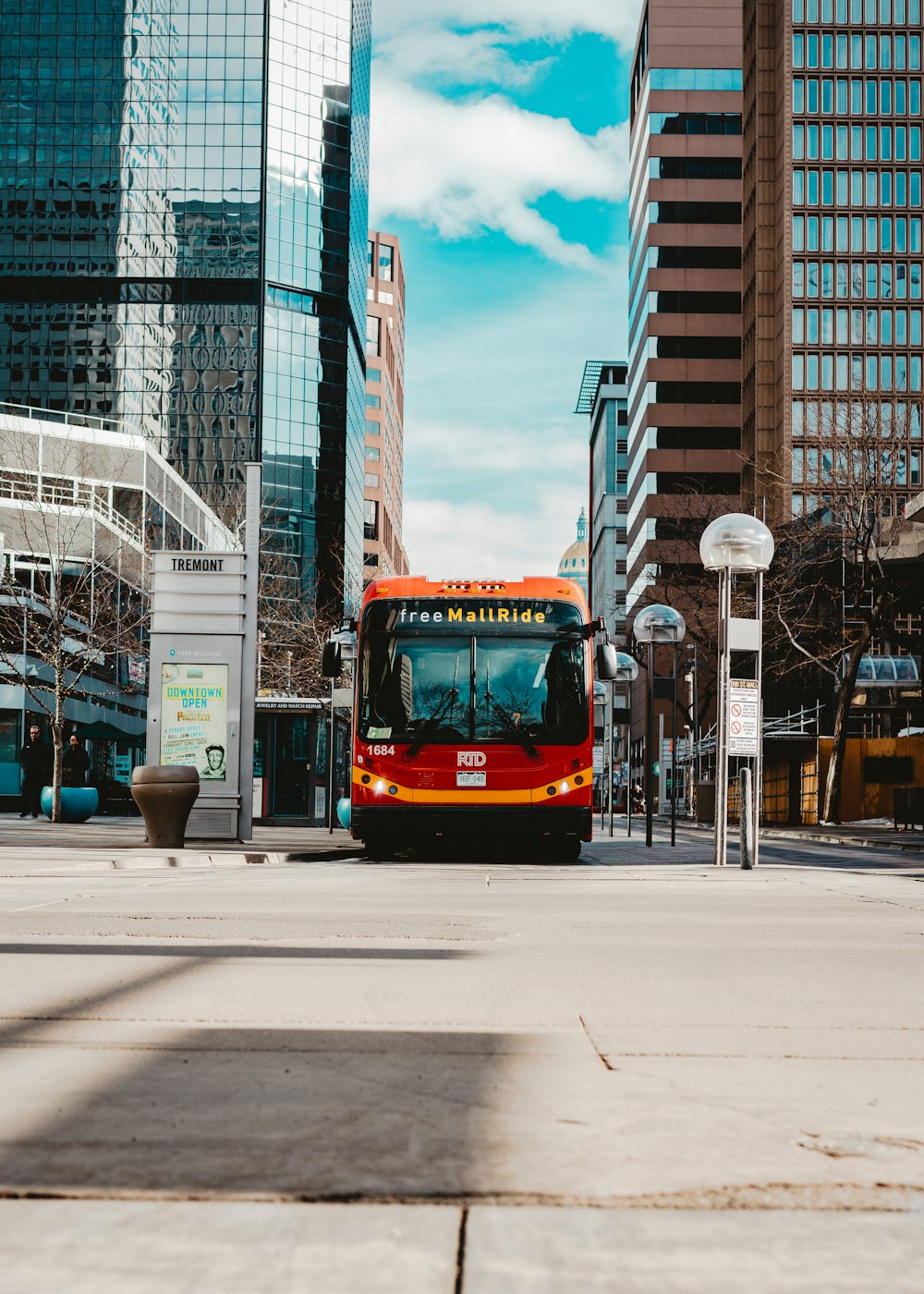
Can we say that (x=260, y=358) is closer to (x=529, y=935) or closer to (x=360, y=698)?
(x=360, y=698)

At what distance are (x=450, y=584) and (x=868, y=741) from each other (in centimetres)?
2964

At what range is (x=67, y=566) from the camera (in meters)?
60.2

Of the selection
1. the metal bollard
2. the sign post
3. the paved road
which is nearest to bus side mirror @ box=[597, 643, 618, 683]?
the metal bollard

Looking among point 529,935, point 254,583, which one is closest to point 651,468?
point 254,583

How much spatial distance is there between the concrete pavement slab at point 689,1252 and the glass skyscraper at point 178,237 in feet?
370

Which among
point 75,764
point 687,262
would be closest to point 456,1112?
point 75,764

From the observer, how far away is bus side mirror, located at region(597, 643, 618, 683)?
18719mm

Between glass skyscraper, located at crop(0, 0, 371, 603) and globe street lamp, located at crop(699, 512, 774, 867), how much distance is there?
Answer: 96.0 meters

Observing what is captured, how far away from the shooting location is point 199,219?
121m

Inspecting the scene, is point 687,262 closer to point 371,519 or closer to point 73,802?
point 371,519

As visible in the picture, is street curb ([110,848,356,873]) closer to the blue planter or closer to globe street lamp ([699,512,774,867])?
globe street lamp ([699,512,774,867])

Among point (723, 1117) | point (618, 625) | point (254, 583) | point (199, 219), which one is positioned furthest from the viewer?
point (618, 625)

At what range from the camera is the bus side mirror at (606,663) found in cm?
1872

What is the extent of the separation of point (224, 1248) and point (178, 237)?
12313 cm
